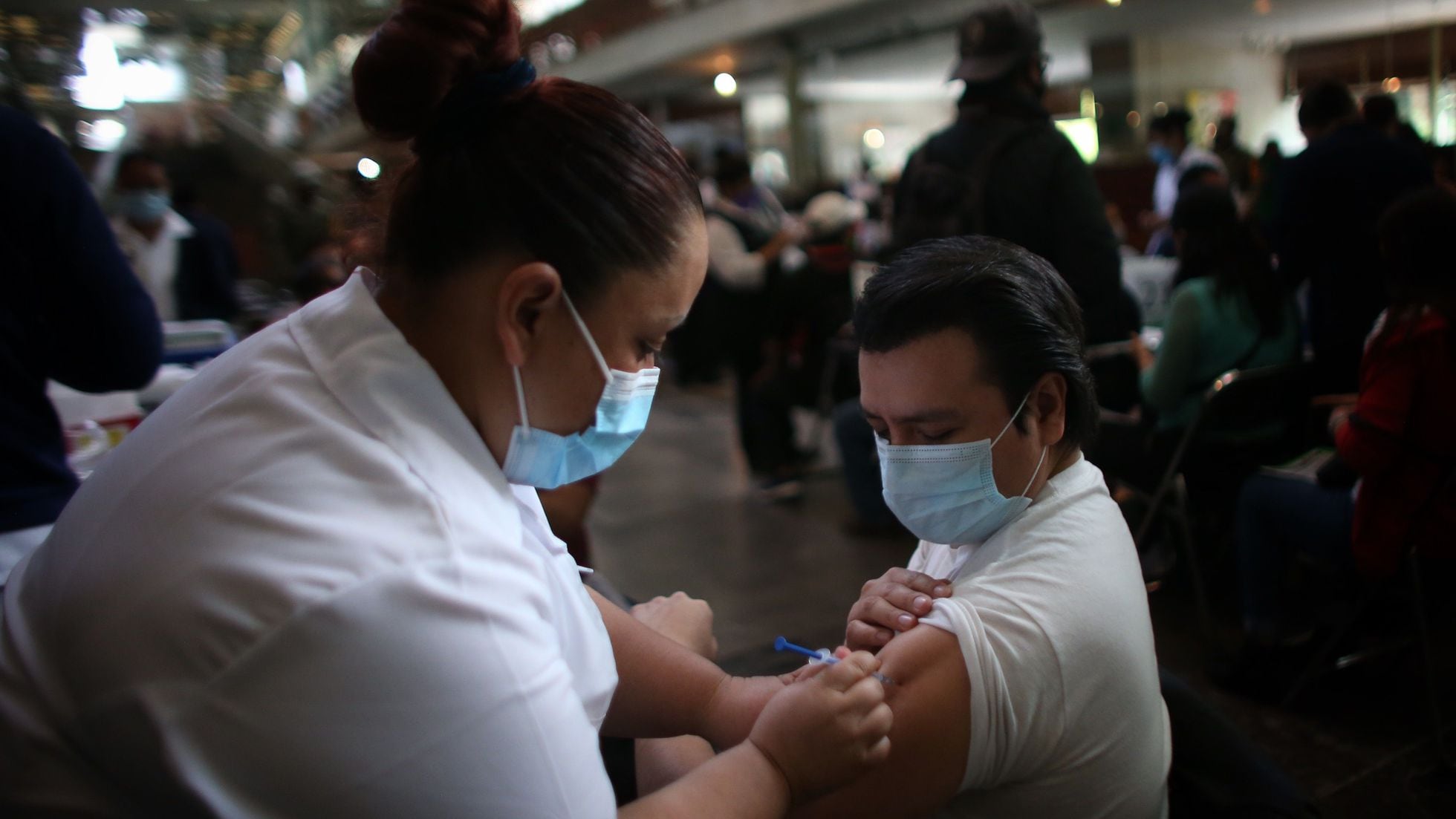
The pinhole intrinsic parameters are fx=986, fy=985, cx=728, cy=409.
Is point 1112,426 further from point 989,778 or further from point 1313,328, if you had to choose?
point 989,778

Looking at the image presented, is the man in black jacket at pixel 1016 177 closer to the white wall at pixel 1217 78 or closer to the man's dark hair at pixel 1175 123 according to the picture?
the man's dark hair at pixel 1175 123

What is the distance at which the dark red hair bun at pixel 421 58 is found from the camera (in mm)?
834

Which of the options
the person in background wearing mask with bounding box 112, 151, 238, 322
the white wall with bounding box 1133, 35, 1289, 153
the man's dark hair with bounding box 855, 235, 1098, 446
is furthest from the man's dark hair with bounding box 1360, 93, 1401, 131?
the person in background wearing mask with bounding box 112, 151, 238, 322

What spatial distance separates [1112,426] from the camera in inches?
116

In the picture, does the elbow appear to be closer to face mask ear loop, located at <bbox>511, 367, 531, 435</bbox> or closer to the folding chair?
face mask ear loop, located at <bbox>511, 367, 531, 435</bbox>

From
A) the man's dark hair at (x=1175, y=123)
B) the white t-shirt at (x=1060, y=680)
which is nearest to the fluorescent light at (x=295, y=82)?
the man's dark hair at (x=1175, y=123)

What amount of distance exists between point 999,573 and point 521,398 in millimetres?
526

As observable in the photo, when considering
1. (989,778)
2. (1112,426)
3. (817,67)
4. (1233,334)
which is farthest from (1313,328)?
(817,67)

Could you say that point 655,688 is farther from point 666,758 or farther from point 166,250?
point 166,250

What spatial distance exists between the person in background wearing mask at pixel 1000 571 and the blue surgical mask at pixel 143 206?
3683 mm

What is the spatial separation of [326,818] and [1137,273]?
3.93 meters

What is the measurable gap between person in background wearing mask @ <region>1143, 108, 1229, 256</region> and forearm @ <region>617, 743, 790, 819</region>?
4.82 m

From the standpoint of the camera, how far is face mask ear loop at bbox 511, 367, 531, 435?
858 mm

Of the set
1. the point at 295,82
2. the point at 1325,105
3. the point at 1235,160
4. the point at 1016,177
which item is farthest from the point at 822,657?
the point at 295,82
